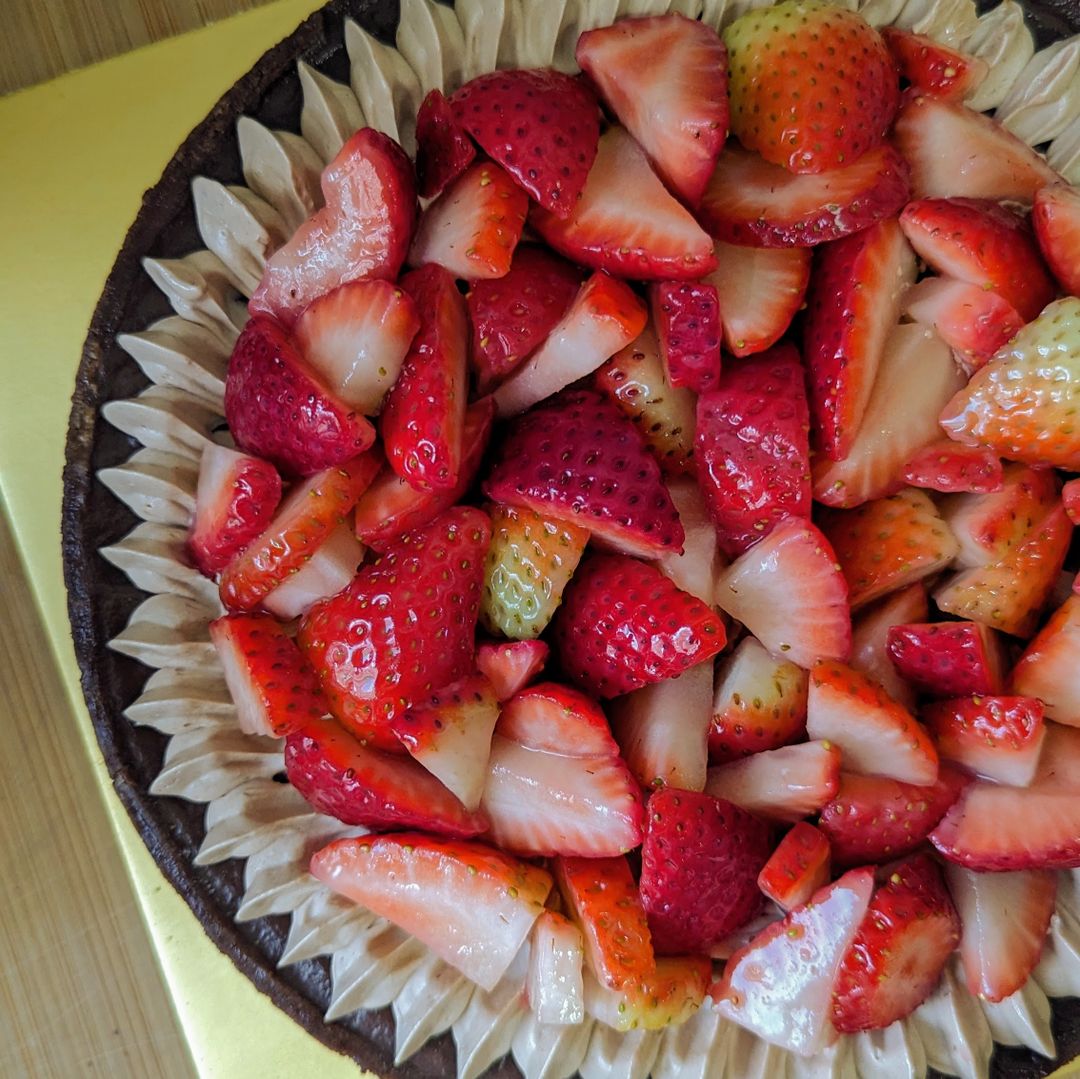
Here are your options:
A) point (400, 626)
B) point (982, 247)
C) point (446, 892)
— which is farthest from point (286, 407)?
point (982, 247)

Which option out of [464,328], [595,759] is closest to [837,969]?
[595,759]

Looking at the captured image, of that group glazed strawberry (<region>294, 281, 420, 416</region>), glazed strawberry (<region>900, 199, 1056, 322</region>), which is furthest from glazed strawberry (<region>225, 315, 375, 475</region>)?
glazed strawberry (<region>900, 199, 1056, 322</region>)

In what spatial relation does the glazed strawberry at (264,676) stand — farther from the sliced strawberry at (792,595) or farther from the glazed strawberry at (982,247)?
the glazed strawberry at (982,247)

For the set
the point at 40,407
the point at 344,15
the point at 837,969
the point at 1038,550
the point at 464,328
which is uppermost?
the point at 344,15

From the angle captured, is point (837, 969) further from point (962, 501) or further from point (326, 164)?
point (326, 164)

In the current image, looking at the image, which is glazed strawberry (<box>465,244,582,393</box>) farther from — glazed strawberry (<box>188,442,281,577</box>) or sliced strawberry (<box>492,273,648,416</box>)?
glazed strawberry (<box>188,442,281,577</box>)

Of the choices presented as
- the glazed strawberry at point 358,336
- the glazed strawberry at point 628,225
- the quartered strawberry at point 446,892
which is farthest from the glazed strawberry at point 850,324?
the quartered strawberry at point 446,892

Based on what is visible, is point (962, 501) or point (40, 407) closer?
point (962, 501)
